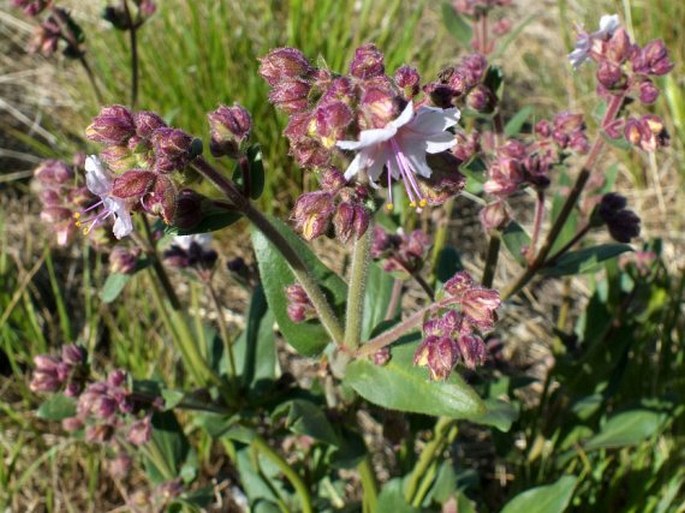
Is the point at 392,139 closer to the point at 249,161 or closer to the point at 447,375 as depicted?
the point at 249,161

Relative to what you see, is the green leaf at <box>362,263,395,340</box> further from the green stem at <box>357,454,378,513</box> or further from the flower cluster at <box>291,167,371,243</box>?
the flower cluster at <box>291,167,371,243</box>

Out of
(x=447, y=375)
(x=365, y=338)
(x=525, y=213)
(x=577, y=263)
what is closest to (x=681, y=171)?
(x=525, y=213)

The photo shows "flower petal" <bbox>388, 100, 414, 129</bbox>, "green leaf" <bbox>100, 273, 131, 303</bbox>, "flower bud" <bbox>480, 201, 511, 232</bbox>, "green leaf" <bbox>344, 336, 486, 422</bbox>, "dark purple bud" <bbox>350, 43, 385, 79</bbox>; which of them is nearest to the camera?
"flower petal" <bbox>388, 100, 414, 129</bbox>

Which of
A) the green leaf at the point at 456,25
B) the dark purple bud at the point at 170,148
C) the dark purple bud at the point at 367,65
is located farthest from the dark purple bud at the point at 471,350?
the green leaf at the point at 456,25

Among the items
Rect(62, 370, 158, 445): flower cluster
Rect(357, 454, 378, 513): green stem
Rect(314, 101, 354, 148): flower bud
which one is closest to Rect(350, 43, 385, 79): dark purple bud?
Rect(314, 101, 354, 148): flower bud

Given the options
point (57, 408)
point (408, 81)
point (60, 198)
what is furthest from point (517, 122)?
point (57, 408)

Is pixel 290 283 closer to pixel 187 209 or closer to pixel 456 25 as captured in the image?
pixel 187 209
